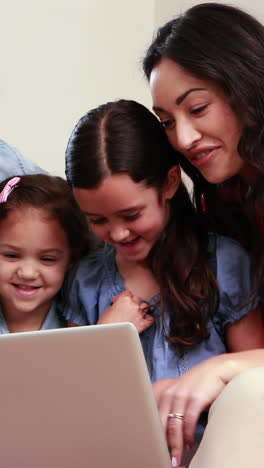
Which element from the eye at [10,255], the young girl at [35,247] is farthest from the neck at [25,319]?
the eye at [10,255]

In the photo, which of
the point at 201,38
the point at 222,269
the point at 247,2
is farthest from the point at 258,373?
the point at 247,2

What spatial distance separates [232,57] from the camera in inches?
50.3

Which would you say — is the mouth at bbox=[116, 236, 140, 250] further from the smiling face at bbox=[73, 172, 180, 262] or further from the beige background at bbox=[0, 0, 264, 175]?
→ the beige background at bbox=[0, 0, 264, 175]

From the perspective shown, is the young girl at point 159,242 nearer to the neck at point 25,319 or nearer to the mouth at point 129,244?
the mouth at point 129,244

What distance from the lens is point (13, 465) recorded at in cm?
92

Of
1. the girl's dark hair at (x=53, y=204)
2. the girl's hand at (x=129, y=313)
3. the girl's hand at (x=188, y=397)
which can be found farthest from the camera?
the girl's dark hair at (x=53, y=204)

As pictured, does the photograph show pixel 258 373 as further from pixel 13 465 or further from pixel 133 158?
pixel 133 158

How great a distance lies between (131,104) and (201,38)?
168mm

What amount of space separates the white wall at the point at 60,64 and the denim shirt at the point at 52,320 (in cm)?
85

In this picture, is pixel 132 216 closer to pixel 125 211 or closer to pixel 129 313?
pixel 125 211

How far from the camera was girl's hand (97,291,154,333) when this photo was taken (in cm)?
137

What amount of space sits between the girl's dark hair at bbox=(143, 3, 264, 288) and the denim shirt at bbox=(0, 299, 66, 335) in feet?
1.33

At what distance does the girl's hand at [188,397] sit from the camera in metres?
1.03

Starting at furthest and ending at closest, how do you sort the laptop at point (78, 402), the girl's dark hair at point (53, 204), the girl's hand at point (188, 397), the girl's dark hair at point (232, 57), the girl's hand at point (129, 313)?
the girl's dark hair at point (53, 204) < the girl's hand at point (129, 313) < the girl's dark hair at point (232, 57) < the girl's hand at point (188, 397) < the laptop at point (78, 402)
